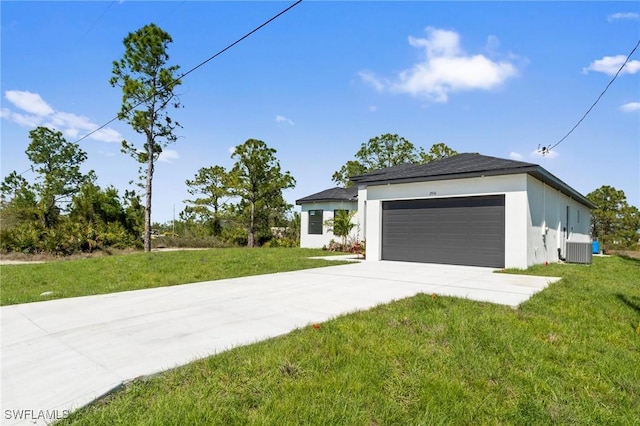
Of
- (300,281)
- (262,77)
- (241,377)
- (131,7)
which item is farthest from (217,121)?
(241,377)

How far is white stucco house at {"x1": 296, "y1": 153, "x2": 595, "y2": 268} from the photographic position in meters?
9.86

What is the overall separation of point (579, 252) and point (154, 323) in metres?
14.3

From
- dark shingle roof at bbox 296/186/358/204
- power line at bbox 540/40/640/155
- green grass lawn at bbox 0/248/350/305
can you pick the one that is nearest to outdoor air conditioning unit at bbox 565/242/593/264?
power line at bbox 540/40/640/155

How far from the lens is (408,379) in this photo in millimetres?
2703

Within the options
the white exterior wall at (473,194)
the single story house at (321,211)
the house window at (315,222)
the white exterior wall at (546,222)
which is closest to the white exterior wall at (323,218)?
the single story house at (321,211)

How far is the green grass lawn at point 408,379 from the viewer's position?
7.29 ft

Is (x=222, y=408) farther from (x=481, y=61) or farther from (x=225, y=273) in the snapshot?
(x=481, y=61)

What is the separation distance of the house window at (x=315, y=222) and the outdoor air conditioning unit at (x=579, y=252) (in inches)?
476

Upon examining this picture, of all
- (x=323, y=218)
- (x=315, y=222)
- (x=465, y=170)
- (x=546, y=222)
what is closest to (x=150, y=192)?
(x=315, y=222)

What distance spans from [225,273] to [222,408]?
22.3 feet

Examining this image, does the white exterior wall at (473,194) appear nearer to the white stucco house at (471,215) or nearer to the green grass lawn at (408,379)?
the white stucco house at (471,215)

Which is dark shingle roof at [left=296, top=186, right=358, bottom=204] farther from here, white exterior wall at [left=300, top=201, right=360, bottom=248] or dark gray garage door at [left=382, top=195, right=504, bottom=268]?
dark gray garage door at [left=382, top=195, right=504, bottom=268]

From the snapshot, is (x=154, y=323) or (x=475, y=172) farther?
(x=475, y=172)

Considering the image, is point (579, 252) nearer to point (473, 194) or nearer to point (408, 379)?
point (473, 194)
